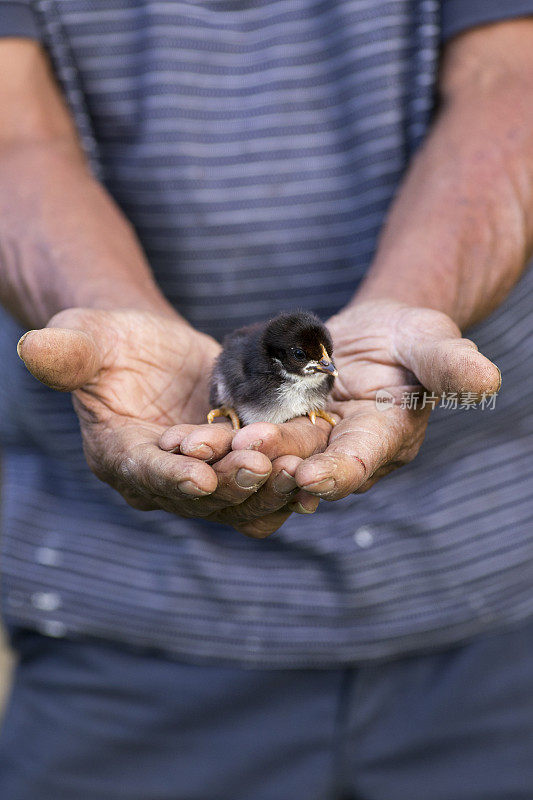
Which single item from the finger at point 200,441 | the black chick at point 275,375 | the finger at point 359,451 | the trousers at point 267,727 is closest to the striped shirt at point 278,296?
the trousers at point 267,727

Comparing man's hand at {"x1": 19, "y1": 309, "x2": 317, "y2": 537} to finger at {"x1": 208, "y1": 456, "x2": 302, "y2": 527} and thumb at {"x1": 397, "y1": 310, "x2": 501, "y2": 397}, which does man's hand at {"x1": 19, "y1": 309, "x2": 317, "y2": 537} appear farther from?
thumb at {"x1": 397, "y1": 310, "x2": 501, "y2": 397}

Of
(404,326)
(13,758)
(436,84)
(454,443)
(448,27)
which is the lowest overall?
(13,758)

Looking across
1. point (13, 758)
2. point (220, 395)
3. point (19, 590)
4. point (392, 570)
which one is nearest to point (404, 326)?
point (220, 395)

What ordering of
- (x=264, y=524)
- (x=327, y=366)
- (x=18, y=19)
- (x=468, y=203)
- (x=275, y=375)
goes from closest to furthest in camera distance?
1. (x=264, y=524)
2. (x=327, y=366)
3. (x=275, y=375)
4. (x=468, y=203)
5. (x=18, y=19)

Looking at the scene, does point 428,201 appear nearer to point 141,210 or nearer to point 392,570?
point 141,210

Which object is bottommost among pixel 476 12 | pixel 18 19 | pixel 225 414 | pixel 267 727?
pixel 267 727

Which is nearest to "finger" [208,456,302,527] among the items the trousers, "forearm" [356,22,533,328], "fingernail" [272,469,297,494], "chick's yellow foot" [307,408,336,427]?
"fingernail" [272,469,297,494]

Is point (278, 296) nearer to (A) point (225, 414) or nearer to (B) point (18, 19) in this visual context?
(A) point (225, 414)

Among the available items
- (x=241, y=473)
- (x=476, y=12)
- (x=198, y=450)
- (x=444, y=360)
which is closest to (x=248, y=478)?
(x=241, y=473)
